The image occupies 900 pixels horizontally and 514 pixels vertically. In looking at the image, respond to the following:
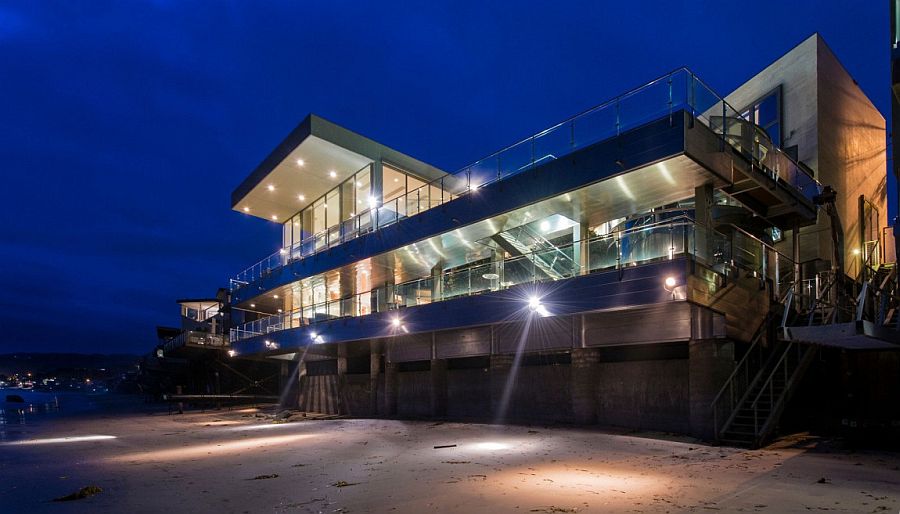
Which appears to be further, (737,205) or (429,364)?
(429,364)

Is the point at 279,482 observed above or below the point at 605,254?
below

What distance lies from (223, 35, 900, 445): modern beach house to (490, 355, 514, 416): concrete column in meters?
0.07

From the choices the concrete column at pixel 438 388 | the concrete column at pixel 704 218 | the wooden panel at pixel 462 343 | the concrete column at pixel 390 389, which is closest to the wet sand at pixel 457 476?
the concrete column at pixel 704 218

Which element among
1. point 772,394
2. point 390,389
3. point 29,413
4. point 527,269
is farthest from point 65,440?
point 29,413

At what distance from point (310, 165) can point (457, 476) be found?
82.0 feet

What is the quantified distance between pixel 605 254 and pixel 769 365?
5435 millimetres

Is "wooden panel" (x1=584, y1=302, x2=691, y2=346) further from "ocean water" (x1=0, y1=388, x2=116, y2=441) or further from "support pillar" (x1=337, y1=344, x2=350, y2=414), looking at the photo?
"ocean water" (x1=0, y1=388, x2=116, y2=441)

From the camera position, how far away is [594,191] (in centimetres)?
1870

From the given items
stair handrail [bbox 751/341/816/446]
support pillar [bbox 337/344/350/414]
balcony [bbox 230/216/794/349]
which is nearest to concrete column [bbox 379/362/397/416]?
balcony [bbox 230/216/794/349]

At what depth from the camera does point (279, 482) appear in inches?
407

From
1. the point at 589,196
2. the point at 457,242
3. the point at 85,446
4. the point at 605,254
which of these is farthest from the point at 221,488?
the point at 457,242

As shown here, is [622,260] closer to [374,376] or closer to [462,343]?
[462,343]

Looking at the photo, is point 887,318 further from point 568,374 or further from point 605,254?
point 568,374

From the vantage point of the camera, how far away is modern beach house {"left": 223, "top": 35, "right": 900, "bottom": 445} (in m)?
15.6
